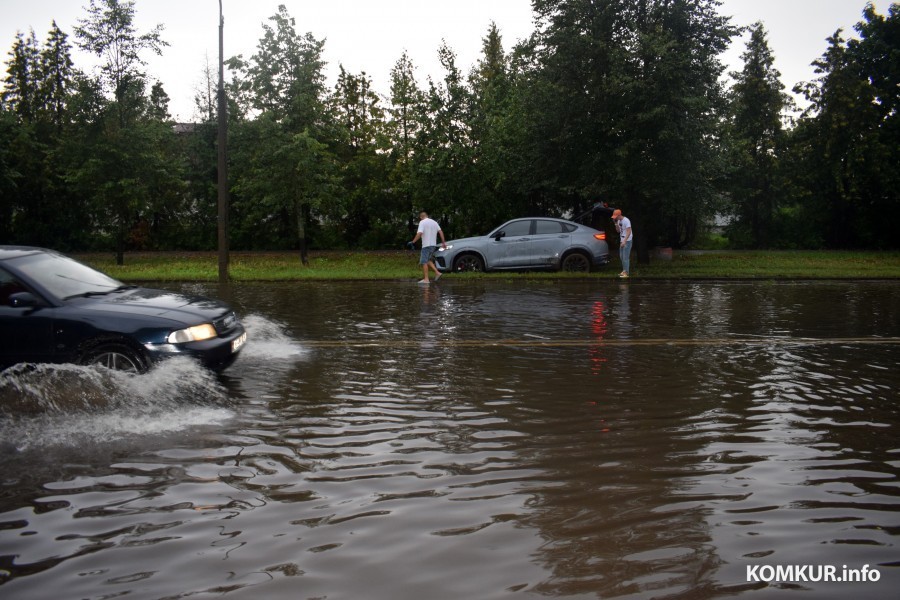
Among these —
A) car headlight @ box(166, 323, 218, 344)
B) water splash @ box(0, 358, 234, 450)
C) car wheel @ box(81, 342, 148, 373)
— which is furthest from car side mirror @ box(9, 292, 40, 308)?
car headlight @ box(166, 323, 218, 344)

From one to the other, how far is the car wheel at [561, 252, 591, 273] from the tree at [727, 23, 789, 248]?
21026mm

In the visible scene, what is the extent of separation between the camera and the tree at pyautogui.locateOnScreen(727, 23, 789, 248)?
41.4 metres

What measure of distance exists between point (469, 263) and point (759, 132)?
2557 cm

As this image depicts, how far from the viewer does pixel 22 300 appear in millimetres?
7262

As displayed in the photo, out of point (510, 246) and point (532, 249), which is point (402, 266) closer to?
point (510, 246)

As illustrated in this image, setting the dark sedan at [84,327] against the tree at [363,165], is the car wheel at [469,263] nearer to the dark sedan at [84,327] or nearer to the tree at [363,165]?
the tree at [363,165]

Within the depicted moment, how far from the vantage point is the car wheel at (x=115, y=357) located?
288 inches

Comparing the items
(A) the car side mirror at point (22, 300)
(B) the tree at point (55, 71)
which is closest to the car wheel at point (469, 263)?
(A) the car side mirror at point (22, 300)

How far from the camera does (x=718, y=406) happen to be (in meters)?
6.86

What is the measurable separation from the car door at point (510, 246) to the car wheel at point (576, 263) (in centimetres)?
121

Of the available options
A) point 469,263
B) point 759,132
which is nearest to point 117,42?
point 469,263

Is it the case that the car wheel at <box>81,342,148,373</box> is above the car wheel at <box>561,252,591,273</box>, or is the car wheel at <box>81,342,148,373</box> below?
below

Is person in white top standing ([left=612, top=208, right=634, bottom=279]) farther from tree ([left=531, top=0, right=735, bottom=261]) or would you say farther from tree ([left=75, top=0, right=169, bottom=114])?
tree ([left=75, top=0, right=169, bottom=114])

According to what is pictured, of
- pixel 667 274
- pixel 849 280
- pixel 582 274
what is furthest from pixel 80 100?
pixel 849 280
